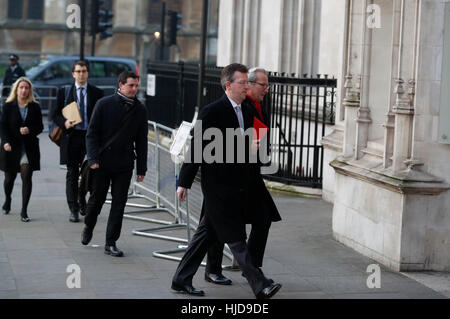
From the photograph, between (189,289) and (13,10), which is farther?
(13,10)

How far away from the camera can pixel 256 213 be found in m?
8.38

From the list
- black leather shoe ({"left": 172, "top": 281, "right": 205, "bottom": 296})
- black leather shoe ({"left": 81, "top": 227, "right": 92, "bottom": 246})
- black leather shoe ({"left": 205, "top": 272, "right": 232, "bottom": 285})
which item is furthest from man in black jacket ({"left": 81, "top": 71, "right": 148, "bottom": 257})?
black leather shoe ({"left": 172, "top": 281, "right": 205, "bottom": 296})

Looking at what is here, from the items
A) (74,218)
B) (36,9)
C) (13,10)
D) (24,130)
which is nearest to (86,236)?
(74,218)

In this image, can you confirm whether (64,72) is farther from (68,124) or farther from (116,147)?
(116,147)

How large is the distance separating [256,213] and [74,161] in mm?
4229

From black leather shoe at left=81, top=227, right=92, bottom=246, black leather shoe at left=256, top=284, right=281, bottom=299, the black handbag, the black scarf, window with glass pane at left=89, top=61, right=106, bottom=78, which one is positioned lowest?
black leather shoe at left=81, top=227, right=92, bottom=246

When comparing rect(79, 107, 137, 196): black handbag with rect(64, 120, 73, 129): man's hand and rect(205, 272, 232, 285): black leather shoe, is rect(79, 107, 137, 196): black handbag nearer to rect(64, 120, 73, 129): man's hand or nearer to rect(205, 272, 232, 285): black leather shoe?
rect(64, 120, 73, 129): man's hand

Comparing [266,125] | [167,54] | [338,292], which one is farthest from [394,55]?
[167,54]

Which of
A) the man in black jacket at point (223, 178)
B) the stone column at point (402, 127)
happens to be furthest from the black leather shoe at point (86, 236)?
the stone column at point (402, 127)

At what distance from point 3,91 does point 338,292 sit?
19877mm

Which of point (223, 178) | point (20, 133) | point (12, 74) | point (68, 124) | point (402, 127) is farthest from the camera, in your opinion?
point (12, 74)

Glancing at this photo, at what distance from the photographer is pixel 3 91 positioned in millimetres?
26828

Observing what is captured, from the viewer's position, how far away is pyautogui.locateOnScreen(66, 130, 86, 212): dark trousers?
12.0m

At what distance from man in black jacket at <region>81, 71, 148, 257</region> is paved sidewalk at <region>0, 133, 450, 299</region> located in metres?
0.45
